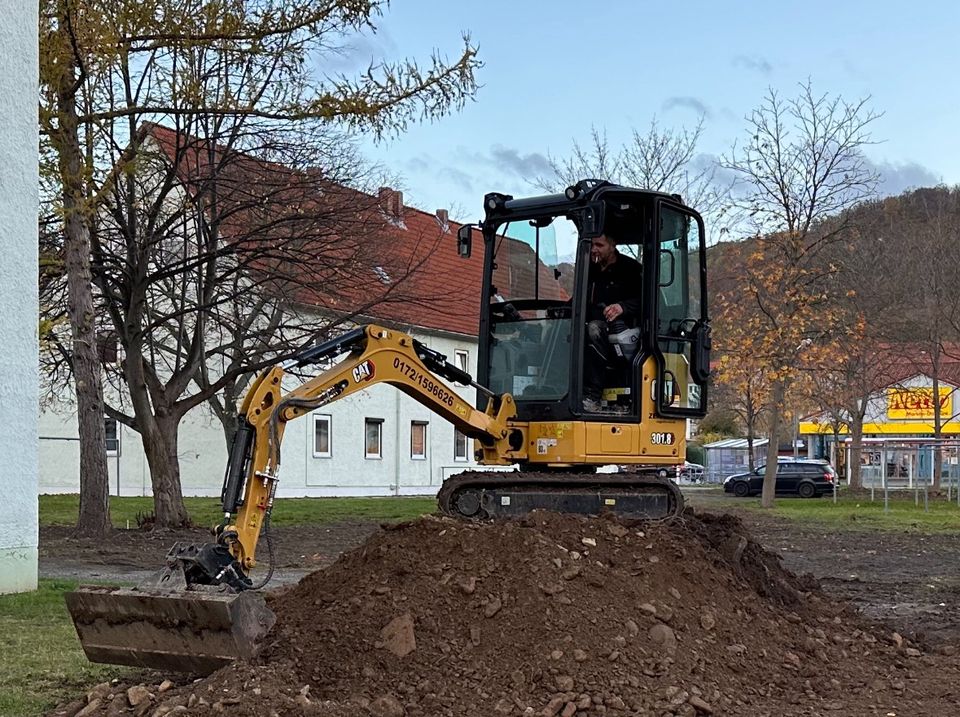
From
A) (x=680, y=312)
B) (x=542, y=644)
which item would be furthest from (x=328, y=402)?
(x=680, y=312)

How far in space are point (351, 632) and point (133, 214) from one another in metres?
13.3

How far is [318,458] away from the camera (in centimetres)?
3981

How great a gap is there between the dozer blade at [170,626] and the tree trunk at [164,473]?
13642mm

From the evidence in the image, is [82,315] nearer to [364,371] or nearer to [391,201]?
[391,201]

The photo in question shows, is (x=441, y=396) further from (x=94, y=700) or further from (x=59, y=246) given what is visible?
(x=59, y=246)

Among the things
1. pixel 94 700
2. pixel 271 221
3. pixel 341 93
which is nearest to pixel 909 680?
pixel 94 700

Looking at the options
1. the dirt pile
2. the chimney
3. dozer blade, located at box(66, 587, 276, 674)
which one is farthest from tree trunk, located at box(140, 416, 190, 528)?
dozer blade, located at box(66, 587, 276, 674)

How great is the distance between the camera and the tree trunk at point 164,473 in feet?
68.7

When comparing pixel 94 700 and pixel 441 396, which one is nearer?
pixel 94 700

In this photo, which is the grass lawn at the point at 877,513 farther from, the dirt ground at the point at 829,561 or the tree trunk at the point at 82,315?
the tree trunk at the point at 82,315

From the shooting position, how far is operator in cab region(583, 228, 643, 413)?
10.5m

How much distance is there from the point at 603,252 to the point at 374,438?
32.5 metres

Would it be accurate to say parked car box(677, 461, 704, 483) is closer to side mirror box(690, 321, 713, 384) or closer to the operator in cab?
side mirror box(690, 321, 713, 384)

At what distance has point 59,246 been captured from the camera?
19.1m
